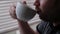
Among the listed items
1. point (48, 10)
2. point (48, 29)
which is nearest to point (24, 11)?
point (48, 10)

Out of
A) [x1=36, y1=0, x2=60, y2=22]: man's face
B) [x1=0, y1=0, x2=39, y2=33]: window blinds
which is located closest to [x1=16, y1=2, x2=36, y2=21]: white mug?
[x1=36, y1=0, x2=60, y2=22]: man's face

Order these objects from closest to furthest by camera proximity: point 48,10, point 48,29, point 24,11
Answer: point 24,11 → point 48,10 → point 48,29

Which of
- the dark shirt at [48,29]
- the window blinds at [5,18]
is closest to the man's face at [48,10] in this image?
the dark shirt at [48,29]

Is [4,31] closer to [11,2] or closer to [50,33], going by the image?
[11,2]

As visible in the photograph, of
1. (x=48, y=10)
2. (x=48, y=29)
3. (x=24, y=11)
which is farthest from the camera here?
(x=48, y=29)

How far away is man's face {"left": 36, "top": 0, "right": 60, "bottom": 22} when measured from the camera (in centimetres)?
94

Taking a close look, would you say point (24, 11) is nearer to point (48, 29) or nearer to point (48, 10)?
point (48, 10)

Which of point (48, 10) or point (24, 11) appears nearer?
point (24, 11)

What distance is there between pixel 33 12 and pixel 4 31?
316 mm

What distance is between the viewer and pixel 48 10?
944 mm

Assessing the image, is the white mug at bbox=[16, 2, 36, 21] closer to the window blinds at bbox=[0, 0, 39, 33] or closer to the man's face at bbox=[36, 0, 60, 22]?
the man's face at bbox=[36, 0, 60, 22]

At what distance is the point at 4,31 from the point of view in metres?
1.08

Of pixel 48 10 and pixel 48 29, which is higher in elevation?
pixel 48 10

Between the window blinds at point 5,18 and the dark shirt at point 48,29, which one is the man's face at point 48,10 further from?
the window blinds at point 5,18
